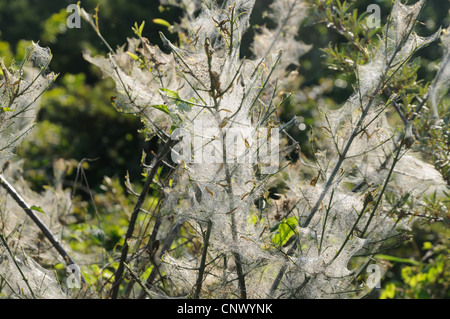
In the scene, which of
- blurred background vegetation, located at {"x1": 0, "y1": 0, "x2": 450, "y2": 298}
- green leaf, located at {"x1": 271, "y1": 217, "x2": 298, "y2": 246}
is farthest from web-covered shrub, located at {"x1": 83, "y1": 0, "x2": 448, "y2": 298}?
blurred background vegetation, located at {"x1": 0, "y1": 0, "x2": 450, "y2": 298}

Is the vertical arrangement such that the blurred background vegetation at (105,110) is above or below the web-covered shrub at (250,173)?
above

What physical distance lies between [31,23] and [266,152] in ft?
26.8

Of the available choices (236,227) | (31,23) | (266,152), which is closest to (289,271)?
(236,227)

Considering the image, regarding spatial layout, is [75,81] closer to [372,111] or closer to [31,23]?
[31,23]

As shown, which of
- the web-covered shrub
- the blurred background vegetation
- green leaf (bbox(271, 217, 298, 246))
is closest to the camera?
the web-covered shrub

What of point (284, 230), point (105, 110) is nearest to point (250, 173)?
point (284, 230)

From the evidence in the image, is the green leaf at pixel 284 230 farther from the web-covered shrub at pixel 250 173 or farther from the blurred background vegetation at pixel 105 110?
the blurred background vegetation at pixel 105 110

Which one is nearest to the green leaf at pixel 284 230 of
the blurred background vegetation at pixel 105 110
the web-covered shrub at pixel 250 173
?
the web-covered shrub at pixel 250 173

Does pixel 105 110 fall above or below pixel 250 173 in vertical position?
above

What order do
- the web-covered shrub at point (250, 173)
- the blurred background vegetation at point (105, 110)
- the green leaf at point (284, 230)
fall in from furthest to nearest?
the blurred background vegetation at point (105, 110) < the green leaf at point (284, 230) < the web-covered shrub at point (250, 173)

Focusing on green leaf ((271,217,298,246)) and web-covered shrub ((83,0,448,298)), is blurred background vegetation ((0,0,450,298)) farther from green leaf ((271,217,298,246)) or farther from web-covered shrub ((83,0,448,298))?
green leaf ((271,217,298,246))

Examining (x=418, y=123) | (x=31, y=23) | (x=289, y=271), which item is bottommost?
(x=289, y=271)

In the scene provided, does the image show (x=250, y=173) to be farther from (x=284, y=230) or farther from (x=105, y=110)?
(x=105, y=110)
